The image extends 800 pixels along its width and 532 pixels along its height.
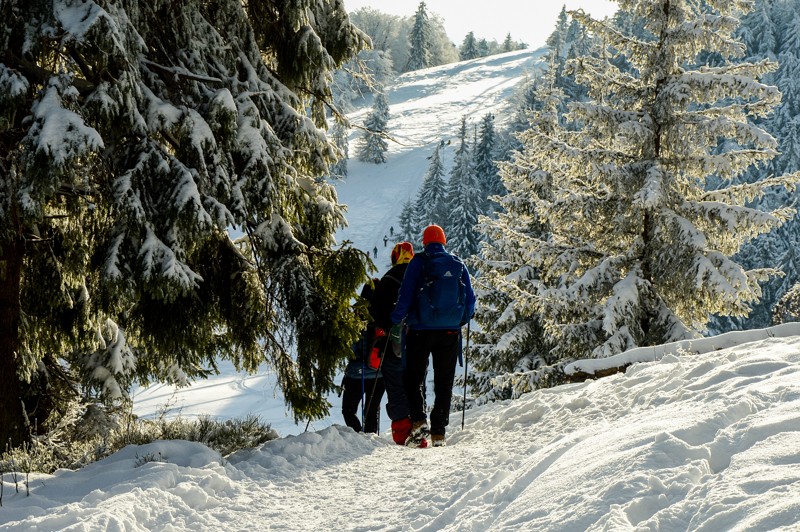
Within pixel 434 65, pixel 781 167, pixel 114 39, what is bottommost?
pixel 781 167

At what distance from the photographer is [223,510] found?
162 inches

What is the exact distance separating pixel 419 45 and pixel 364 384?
134979 millimetres

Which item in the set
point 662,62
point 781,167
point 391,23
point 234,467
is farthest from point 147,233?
point 391,23

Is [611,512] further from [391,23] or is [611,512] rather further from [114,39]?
[391,23]

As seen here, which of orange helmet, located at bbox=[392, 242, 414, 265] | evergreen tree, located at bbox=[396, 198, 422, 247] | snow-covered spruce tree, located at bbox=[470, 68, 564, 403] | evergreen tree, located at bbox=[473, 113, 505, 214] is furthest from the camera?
evergreen tree, located at bbox=[473, 113, 505, 214]

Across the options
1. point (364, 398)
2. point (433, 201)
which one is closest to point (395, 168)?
point (433, 201)

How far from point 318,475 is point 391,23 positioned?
453 ft

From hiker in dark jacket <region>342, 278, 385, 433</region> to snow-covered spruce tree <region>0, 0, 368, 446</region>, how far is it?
0.96 m

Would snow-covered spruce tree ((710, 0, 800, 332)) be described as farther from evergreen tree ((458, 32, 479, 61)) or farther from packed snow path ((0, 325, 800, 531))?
evergreen tree ((458, 32, 479, 61))

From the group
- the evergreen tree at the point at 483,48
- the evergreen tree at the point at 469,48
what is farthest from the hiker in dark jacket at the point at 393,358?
the evergreen tree at the point at 483,48

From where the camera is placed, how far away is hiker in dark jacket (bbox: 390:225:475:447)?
661 cm

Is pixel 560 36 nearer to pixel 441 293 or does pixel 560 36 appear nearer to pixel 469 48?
pixel 469 48

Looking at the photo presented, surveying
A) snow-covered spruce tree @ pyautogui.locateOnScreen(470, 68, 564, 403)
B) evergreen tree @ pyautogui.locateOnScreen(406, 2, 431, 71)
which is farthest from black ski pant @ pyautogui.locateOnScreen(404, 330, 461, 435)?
evergreen tree @ pyautogui.locateOnScreen(406, 2, 431, 71)

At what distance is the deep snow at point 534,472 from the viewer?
2857 millimetres
